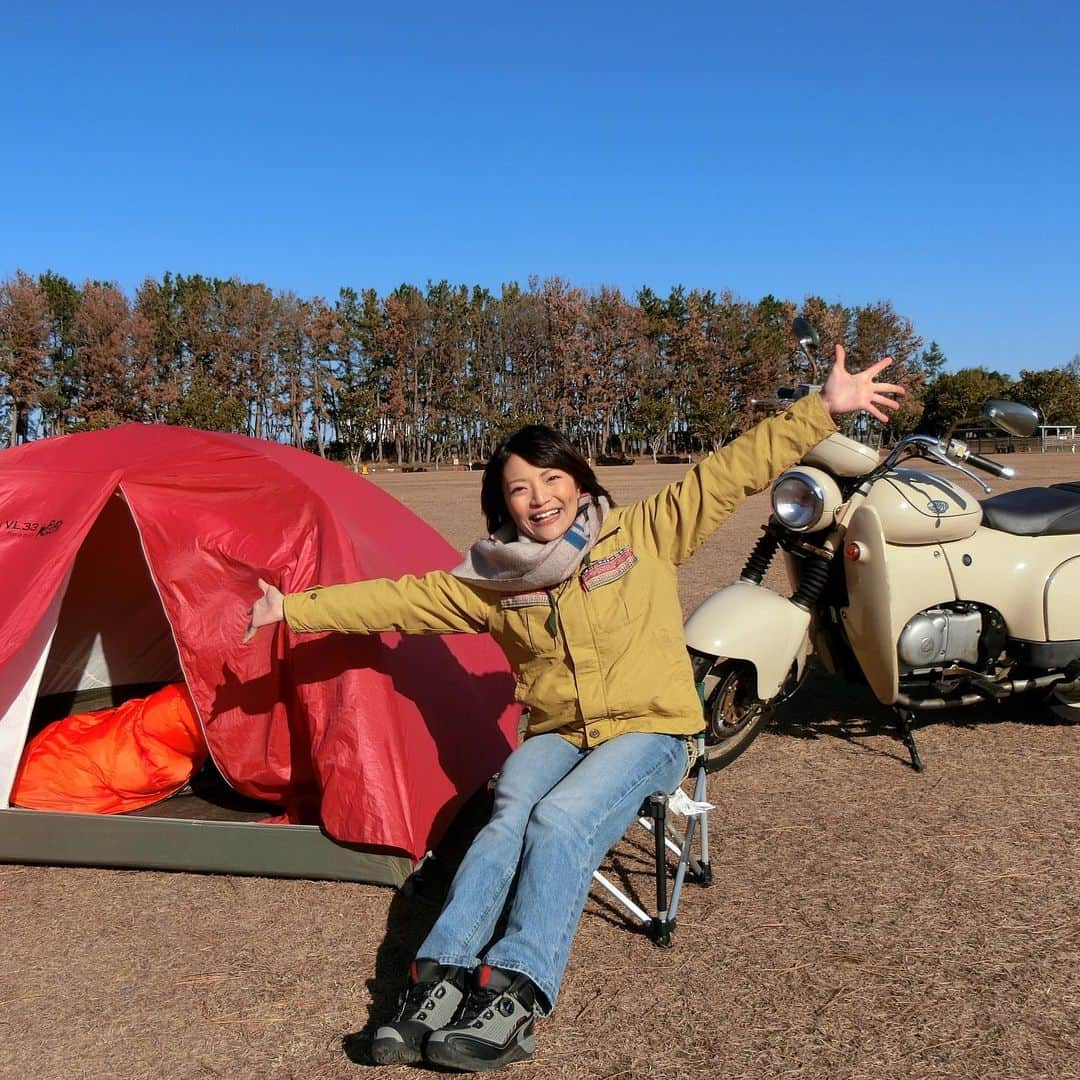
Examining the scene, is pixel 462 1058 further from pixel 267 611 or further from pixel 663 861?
pixel 267 611

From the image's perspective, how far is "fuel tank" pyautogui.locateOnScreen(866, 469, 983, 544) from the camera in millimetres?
4465

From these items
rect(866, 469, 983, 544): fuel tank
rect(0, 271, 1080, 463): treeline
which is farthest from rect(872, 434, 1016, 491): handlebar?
rect(0, 271, 1080, 463): treeline

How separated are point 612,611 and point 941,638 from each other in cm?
214

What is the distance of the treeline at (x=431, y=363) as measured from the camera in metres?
50.2

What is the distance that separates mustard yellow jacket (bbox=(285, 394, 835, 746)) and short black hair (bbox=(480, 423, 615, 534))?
17cm

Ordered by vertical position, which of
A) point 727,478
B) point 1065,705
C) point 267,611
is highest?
point 727,478

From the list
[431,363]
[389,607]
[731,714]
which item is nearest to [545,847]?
[389,607]

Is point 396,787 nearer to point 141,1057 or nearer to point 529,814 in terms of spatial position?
point 529,814

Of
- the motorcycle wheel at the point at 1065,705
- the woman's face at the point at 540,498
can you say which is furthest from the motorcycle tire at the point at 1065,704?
the woman's face at the point at 540,498

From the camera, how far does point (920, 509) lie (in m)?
4.47

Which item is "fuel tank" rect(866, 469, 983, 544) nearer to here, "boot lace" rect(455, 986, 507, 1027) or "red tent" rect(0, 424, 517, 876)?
"red tent" rect(0, 424, 517, 876)

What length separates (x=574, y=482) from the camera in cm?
329

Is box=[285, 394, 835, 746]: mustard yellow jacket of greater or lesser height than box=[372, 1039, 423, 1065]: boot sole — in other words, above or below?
above

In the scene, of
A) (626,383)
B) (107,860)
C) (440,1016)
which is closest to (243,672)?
(107,860)
